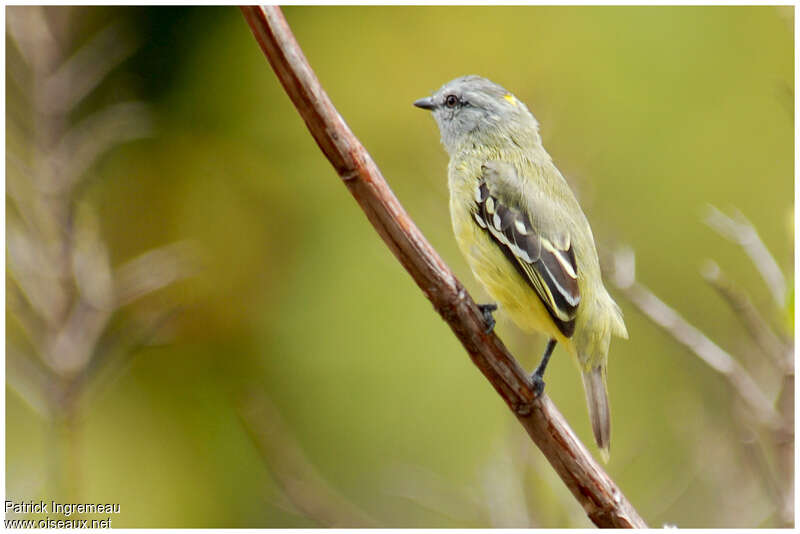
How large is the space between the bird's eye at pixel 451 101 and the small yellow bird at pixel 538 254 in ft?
1.18

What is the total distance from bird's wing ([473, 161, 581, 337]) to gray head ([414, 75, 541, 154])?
35 cm

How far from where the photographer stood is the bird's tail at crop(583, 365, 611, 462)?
2.84 meters

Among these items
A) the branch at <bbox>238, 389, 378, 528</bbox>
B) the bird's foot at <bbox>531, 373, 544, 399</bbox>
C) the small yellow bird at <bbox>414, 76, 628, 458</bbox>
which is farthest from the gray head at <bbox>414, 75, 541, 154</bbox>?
the branch at <bbox>238, 389, 378, 528</bbox>

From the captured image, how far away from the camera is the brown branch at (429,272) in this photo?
191cm

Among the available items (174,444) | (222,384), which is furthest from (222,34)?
(174,444)

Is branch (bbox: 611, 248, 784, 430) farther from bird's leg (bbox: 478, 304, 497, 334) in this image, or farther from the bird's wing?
bird's leg (bbox: 478, 304, 497, 334)

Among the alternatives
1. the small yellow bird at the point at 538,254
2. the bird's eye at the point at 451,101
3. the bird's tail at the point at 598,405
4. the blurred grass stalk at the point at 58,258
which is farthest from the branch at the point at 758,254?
the blurred grass stalk at the point at 58,258

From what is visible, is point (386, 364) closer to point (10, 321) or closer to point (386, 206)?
point (10, 321)

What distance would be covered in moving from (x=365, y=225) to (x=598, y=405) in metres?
3.11

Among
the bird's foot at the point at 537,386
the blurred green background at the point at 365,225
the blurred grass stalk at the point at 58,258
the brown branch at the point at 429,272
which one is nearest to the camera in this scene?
the brown branch at the point at 429,272

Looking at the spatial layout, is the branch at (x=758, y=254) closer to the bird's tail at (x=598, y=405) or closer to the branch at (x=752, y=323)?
the branch at (x=752, y=323)

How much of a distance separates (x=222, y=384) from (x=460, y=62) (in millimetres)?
2667

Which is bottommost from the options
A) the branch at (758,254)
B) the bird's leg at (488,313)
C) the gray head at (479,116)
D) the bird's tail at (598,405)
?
the bird's tail at (598,405)

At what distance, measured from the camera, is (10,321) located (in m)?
4.38
